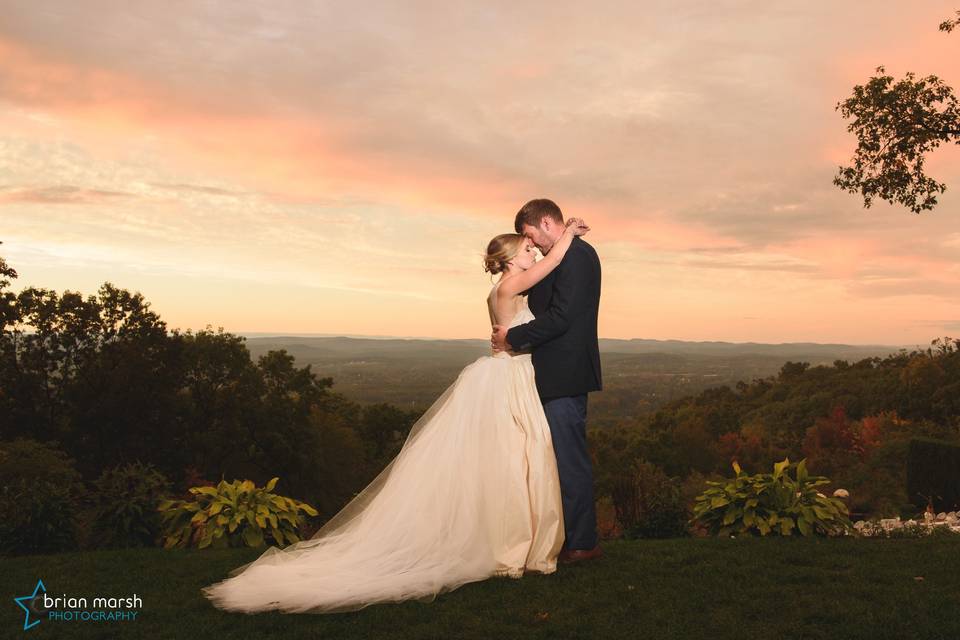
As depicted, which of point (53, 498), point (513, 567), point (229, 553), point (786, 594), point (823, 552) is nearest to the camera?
point (786, 594)

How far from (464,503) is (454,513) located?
120 mm

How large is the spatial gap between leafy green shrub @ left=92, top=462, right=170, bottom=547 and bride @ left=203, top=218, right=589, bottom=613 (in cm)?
285

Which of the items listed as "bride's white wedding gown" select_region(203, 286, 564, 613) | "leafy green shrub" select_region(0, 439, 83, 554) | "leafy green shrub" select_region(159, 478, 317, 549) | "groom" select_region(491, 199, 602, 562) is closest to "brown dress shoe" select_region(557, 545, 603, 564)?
"groom" select_region(491, 199, 602, 562)

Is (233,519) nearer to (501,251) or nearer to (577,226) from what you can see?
(501,251)

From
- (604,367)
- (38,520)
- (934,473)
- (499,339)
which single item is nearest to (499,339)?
(499,339)

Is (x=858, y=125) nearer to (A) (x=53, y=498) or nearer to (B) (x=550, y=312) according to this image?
(B) (x=550, y=312)

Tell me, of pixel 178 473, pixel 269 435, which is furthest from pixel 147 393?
pixel 269 435

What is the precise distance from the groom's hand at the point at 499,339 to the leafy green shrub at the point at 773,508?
3332 mm

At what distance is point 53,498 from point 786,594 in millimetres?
8200

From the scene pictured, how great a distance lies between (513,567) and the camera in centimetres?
604

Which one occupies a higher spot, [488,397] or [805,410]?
[488,397]

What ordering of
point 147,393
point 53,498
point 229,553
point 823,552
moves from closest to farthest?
1. point 823,552
2. point 229,553
3. point 53,498
4. point 147,393

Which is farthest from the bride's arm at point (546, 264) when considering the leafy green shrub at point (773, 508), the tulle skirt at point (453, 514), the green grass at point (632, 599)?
the leafy green shrub at point (773, 508)

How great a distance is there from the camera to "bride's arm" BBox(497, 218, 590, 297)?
20.6 ft
